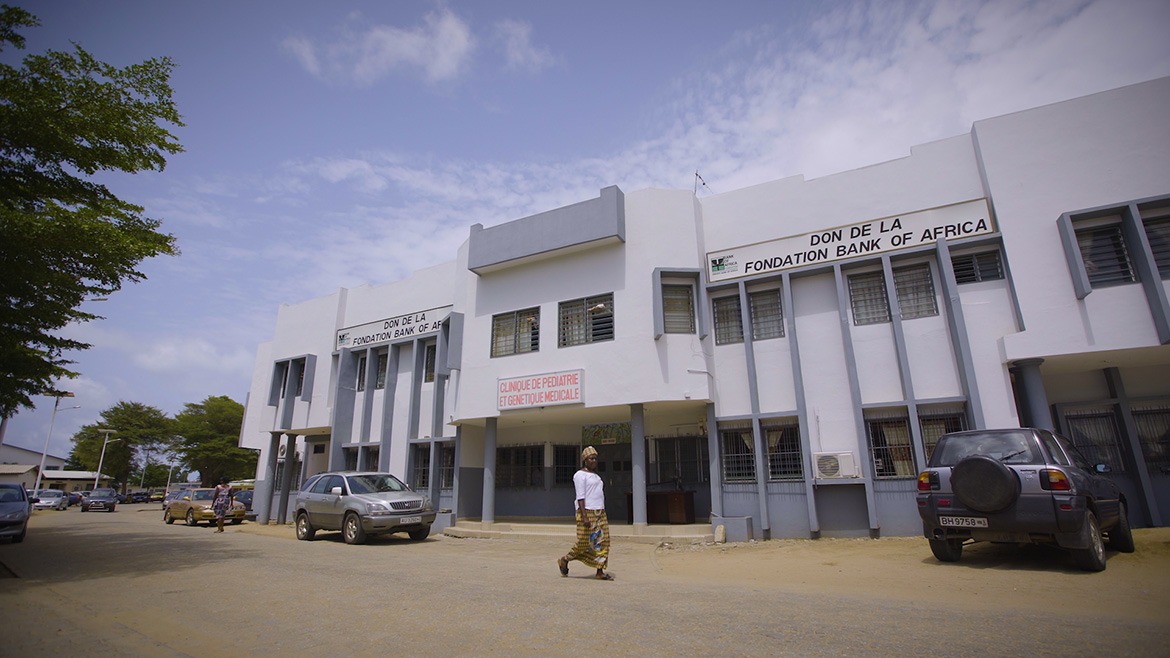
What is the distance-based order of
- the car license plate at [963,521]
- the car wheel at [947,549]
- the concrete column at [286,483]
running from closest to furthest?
1. the car license plate at [963,521]
2. the car wheel at [947,549]
3. the concrete column at [286,483]

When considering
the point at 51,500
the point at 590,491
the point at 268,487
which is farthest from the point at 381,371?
the point at 51,500

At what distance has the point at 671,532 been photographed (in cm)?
1338

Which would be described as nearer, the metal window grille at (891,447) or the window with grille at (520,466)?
the metal window grille at (891,447)

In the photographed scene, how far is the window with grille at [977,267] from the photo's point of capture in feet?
41.2

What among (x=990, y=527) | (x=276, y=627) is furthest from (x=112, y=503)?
(x=990, y=527)

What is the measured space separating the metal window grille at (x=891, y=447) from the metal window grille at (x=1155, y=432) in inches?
179

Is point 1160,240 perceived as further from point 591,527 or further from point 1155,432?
point 591,527

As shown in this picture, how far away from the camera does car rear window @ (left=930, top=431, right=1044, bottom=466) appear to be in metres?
7.12

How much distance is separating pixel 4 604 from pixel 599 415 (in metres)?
12.4

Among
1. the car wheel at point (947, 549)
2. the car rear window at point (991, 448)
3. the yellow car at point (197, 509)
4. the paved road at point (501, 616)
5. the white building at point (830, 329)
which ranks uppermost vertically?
the white building at point (830, 329)

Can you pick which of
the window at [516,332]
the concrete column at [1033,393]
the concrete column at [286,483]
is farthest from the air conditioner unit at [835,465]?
the concrete column at [286,483]

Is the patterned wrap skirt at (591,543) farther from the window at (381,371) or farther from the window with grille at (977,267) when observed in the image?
the window at (381,371)

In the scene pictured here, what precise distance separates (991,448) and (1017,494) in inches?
29.0

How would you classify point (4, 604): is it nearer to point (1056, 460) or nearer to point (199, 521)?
point (1056, 460)
